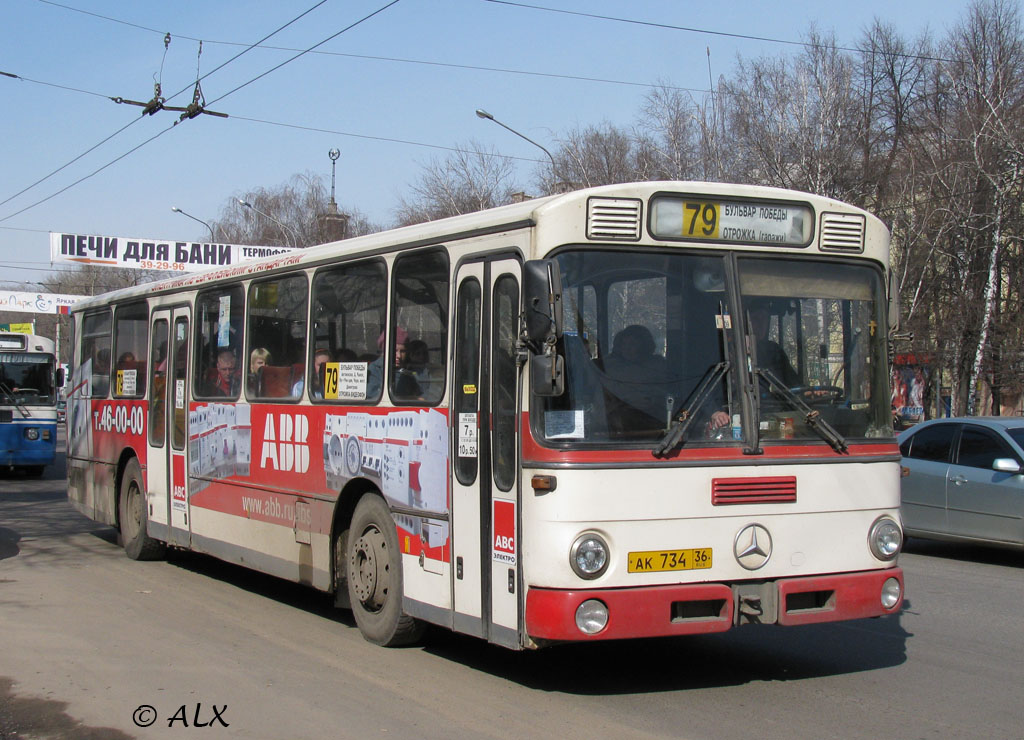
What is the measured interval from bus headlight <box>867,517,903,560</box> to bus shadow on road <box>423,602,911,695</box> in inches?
36.9

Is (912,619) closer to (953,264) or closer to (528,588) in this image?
(528,588)

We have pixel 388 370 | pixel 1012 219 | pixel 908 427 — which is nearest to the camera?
pixel 388 370

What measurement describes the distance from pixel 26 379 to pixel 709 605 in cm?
2156

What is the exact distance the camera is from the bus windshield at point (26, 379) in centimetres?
2428

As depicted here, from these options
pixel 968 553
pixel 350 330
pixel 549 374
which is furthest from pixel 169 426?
pixel 968 553

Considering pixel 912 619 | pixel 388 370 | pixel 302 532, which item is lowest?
pixel 912 619

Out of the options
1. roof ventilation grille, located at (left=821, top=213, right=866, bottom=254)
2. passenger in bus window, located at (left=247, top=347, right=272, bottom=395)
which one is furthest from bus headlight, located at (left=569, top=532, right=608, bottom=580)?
passenger in bus window, located at (left=247, top=347, right=272, bottom=395)

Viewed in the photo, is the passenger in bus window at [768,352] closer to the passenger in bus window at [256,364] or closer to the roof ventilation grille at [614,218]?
the roof ventilation grille at [614,218]

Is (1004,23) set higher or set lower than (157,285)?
higher

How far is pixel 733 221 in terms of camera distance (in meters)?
6.74

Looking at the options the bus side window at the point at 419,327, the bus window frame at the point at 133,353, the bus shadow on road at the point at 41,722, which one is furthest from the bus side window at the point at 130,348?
the bus shadow on road at the point at 41,722

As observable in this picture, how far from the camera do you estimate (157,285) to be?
41.5 feet

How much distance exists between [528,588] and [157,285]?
7828mm

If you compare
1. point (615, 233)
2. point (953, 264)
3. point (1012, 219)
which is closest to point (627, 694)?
point (615, 233)
